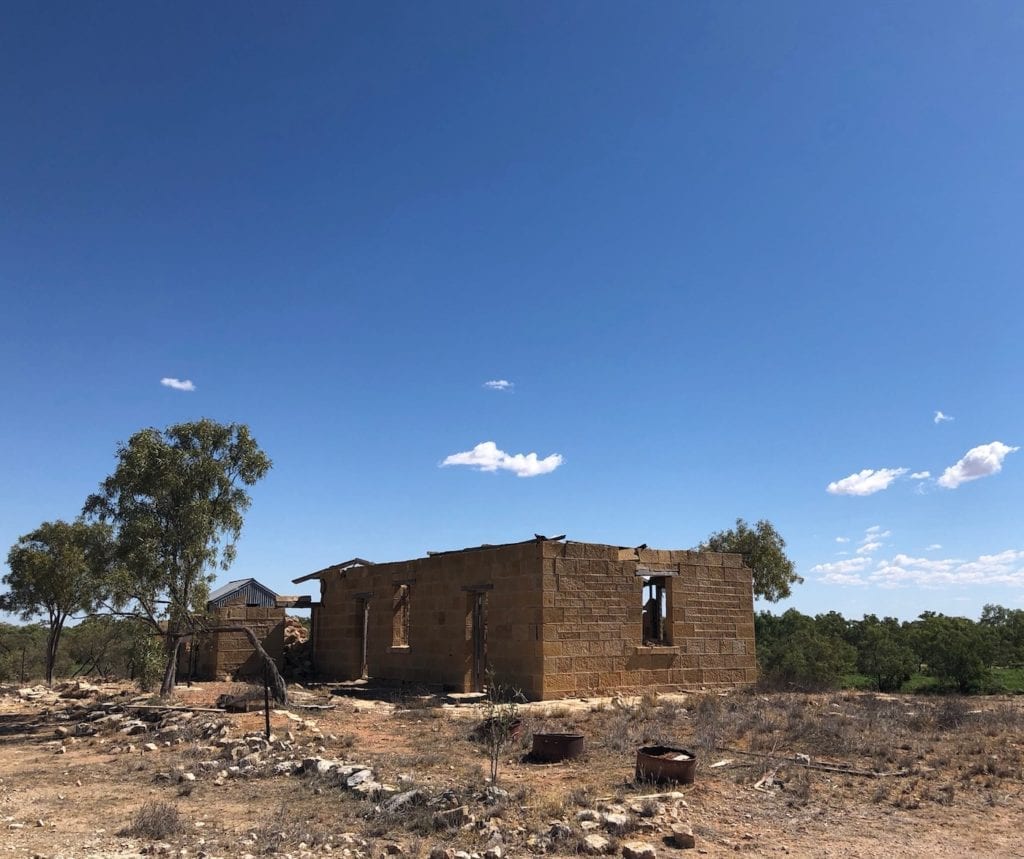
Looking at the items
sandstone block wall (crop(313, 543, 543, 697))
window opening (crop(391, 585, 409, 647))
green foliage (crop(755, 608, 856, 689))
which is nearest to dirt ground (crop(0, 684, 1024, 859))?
sandstone block wall (crop(313, 543, 543, 697))

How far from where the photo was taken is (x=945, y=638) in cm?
2253

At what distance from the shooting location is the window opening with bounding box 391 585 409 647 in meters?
21.9

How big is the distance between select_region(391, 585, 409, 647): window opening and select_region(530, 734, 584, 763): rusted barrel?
11842mm

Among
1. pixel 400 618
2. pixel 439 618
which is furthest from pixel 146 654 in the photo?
pixel 400 618

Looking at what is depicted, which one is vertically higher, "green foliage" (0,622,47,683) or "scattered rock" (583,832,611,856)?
"scattered rock" (583,832,611,856)

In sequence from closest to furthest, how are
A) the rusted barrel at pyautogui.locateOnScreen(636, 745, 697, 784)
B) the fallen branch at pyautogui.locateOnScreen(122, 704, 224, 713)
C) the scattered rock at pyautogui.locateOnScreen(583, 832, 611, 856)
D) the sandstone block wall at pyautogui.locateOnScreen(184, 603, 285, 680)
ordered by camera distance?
the scattered rock at pyautogui.locateOnScreen(583, 832, 611, 856), the rusted barrel at pyautogui.locateOnScreen(636, 745, 697, 784), the fallen branch at pyautogui.locateOnScreen(122, 704, 224, 713), the sandstone block wall at pyautogui.locateOnScreen(184, 603, 285, 680)

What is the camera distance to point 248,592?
3288cm

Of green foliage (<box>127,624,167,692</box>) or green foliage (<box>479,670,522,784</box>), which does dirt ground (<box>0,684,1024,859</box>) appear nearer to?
green foliage (<box>479,670,522,784</box>)

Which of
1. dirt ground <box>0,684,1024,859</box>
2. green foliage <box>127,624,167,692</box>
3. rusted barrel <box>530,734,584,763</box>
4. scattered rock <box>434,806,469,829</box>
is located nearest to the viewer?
dirt ground <box>0,684,1024,859</box>

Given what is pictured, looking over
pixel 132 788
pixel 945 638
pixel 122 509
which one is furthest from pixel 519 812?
pixel 945 638

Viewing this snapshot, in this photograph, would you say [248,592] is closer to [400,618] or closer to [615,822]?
[400,618]

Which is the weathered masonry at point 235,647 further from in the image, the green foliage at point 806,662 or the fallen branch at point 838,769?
the fallen branch at point 838,769

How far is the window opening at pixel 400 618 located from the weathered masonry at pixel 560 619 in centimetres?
4

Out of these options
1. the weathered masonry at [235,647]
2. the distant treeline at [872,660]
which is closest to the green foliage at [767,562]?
the distant treeline at [872,660]
